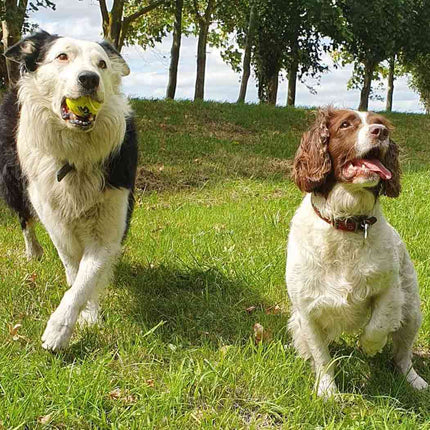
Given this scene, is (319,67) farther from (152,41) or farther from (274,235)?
(274,235)

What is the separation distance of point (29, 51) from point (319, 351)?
8.95 feet

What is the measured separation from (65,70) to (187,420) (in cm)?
227

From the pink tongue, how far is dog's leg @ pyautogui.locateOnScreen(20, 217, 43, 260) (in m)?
3.27

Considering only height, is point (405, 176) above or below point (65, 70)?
below

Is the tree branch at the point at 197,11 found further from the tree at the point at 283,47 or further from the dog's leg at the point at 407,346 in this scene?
the dog's leg at the point at 407,346

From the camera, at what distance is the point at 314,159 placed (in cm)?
308

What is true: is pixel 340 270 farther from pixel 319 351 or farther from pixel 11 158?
pixel 11 158

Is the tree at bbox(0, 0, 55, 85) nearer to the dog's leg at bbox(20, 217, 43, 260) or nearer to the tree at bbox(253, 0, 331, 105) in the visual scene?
the dog's leg at bbox(20, 217, 43, 260)

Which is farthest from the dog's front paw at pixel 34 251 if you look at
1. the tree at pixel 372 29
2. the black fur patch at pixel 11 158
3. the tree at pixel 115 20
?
the tree at pixel 372 29

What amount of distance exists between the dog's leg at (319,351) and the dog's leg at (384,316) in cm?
24

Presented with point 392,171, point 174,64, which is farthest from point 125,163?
point 174,64

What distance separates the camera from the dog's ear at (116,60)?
13.2 ft

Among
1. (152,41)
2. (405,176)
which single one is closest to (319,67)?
(152,41)

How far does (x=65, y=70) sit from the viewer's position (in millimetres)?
3611
